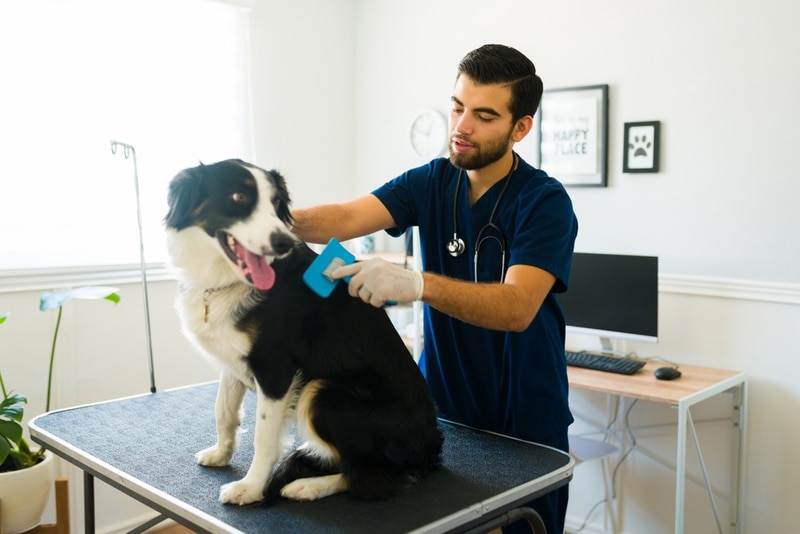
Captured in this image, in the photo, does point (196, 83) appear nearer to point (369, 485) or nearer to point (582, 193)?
point (582, 193)

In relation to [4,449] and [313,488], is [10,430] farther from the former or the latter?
[313,488]

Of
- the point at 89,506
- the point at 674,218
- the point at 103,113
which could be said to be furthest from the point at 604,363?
the point at 103,113

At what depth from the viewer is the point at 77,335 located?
10.5ft

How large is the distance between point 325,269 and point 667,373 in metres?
1.84

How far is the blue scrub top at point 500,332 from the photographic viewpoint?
171cm

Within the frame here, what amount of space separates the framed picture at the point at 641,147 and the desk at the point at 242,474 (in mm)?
1753

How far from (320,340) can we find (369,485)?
0.96 ft

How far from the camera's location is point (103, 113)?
3270 mm

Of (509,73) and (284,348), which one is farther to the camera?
(509,73)

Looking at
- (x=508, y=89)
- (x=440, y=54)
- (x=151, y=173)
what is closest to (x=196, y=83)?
(x=151, y=173)

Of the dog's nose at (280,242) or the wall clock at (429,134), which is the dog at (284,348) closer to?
the dog's nose at (280,242)

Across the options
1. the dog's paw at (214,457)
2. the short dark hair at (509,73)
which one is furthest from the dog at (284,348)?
the short dark hair at (509,73)

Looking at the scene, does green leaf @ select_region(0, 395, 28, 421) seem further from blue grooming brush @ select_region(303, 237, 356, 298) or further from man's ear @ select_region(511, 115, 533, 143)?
man's ear @ select_region(511, 115, 533, 143)

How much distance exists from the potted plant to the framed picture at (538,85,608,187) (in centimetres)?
201
